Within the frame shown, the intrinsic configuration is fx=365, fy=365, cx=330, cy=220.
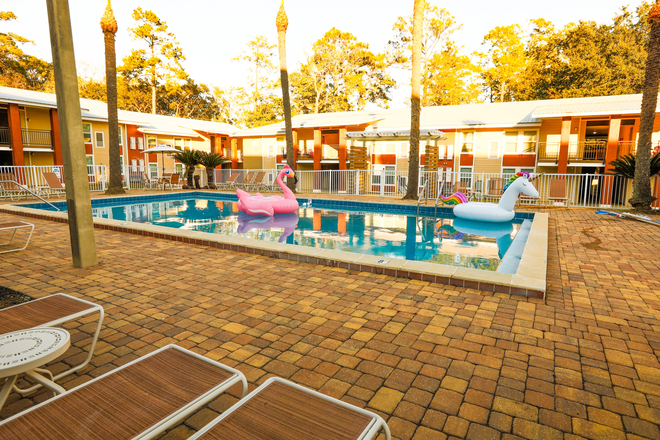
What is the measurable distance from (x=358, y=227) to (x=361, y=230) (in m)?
0.45

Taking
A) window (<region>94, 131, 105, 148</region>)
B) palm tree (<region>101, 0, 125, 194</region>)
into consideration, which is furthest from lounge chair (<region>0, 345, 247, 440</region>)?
window (<region>94, 131, 105, 148</region>)

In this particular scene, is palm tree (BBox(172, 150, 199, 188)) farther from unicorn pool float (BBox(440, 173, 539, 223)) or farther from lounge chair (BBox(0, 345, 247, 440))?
lounge chair (BBox(0, 345, 247, 440))

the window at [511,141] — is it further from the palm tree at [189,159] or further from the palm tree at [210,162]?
the palm tree at [189,159]

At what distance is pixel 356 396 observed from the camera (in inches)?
86.5

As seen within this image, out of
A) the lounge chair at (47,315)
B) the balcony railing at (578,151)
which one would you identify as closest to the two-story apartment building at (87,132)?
the lounge chair at (47,315)

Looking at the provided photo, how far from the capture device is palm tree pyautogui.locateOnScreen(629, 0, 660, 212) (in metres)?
10.3

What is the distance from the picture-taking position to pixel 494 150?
2081 cm

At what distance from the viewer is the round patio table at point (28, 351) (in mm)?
1623

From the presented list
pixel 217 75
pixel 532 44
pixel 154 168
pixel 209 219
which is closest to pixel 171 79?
pixel 217 75

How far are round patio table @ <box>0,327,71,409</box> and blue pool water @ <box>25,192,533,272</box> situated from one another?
5.14m

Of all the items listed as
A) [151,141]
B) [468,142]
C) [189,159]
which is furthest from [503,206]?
[151,141]

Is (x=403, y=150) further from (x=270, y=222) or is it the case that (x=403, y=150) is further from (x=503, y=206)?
(x=270, y=222)

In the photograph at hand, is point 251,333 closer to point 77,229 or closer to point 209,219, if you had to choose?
point 77,229

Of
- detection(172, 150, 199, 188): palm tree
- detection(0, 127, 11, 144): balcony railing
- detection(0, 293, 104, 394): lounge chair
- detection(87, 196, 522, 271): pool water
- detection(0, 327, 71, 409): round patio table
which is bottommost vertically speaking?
detection(87, 196, 522, 271): pool water
